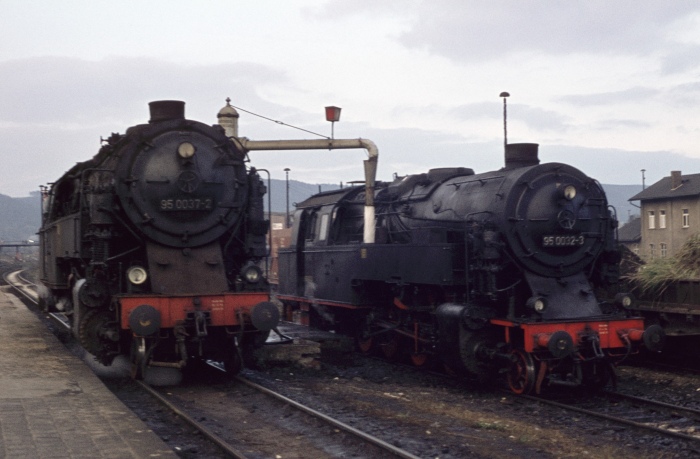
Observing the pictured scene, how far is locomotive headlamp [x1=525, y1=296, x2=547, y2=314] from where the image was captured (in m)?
10.6

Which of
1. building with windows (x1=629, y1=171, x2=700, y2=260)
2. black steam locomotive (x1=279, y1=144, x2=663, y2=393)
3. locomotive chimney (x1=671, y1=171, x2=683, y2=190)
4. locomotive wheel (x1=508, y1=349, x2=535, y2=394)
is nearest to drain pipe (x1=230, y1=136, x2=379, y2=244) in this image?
black steam locomotive (x1=279, y1=144, x2=663, y2=393)

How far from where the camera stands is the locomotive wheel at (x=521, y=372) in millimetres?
10367

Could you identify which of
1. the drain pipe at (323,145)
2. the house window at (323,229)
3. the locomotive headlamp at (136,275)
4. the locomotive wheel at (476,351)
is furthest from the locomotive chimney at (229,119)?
the locomotive wheel at (476,351)

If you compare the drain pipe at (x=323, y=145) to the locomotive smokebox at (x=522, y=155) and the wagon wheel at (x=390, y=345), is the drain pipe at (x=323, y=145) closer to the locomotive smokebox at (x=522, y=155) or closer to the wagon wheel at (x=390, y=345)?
the wagon wheel at (x=390, y=345)

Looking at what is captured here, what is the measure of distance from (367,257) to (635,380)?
4.69 meters

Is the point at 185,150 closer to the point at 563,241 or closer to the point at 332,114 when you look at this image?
the point at 563,241

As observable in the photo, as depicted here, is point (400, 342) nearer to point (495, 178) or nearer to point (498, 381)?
point (498, 381)

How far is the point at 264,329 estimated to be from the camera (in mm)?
10664

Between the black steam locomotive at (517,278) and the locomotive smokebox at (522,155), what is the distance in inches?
0.6

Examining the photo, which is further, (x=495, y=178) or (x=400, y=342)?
(x=400, y=342)

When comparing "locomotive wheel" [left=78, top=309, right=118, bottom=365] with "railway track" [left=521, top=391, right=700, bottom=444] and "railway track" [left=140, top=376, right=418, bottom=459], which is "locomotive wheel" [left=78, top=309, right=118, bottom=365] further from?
"railway track" [left=521, top=391, right=700, bottom=444]

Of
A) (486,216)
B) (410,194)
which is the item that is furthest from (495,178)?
(410,194)

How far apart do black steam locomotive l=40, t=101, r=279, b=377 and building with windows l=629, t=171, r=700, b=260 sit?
132ft

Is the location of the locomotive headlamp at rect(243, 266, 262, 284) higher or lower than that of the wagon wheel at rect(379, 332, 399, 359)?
higher
